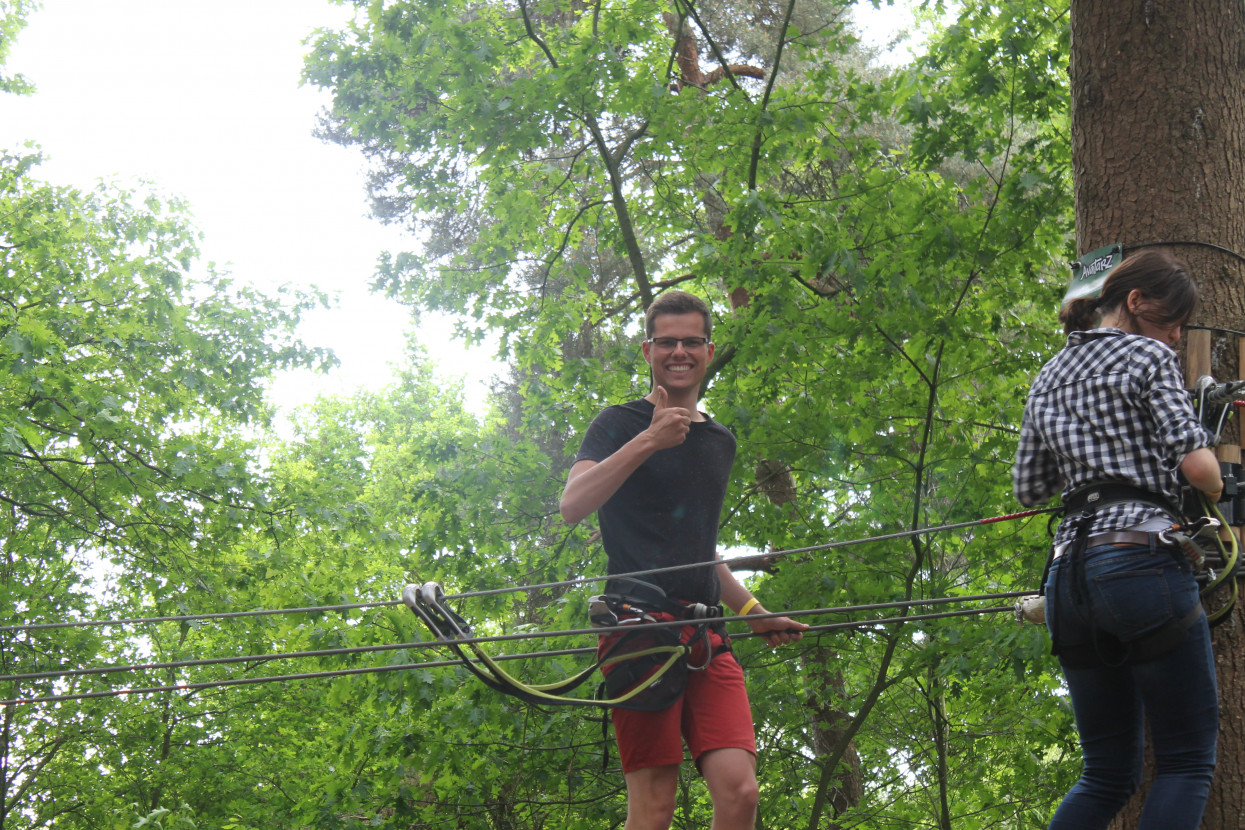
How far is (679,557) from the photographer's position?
254 centimetres

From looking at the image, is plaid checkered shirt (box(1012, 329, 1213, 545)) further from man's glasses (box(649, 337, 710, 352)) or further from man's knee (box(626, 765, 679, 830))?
man's knee (box(626, 765, 679, 830))

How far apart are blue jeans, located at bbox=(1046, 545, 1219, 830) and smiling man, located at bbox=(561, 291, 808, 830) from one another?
73 cm

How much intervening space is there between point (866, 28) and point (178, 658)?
33.5 ft

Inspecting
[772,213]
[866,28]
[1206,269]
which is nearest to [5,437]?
[772,213]

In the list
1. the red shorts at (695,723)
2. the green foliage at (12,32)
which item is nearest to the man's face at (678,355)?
the red shorts at (695,723)

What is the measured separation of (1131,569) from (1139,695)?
314 mm

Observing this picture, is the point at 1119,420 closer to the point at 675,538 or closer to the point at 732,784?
the point at 675,538

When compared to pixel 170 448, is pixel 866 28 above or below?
above

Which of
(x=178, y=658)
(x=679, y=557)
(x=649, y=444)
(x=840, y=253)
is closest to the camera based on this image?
(x=649, y=444)

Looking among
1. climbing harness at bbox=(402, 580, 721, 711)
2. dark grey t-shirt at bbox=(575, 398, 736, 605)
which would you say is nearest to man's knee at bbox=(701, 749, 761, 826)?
climbing harness at bbox=(402, 580, 721, 711)

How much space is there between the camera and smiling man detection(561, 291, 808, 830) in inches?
93.7

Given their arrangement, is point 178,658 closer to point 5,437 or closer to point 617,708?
point 5,437

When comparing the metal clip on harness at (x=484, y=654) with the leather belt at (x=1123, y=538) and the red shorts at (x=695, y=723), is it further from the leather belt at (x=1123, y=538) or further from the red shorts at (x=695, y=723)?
the leather belt at (x=1123, y=538)

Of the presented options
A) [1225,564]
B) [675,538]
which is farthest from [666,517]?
[1225,564]
